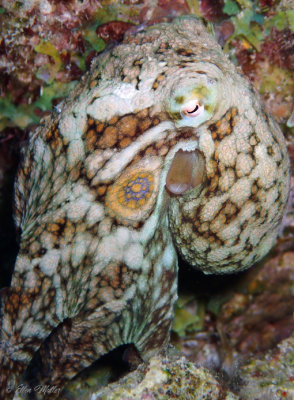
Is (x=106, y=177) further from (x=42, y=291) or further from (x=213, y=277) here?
(x=213, y=277)

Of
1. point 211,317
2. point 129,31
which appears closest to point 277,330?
point 211,317

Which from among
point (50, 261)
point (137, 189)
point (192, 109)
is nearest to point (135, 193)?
point (137, 189)

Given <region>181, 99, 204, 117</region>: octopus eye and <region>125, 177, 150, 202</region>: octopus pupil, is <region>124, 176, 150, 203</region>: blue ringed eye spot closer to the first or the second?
<region>125, 177, 150, 202</region>: octopus pupil

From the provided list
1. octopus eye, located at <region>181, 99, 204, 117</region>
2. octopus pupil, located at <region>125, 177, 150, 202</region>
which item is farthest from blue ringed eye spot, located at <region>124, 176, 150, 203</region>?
octopus eye, located at <region>181, 99, 204, 117</region>

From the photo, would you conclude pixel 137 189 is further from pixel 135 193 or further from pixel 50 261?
pixel 50 261

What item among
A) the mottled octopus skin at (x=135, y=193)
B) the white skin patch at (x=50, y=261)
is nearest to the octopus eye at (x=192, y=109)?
the mottled octopus skin at (x=135, y=193)

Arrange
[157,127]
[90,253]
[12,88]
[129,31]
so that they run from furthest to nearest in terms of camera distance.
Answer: [12,88] < [129,31] < [90,253] < [157,127]
